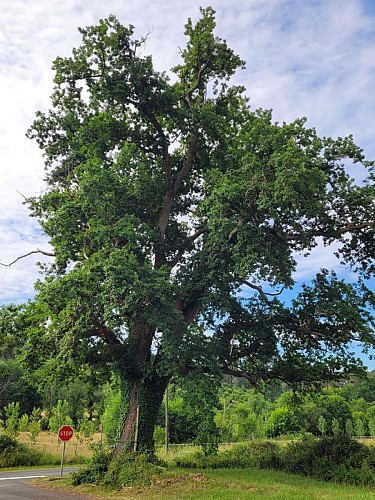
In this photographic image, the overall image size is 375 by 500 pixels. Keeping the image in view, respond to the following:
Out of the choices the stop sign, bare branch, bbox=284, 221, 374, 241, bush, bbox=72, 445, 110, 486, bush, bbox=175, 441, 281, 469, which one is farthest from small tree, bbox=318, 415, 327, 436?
bush, bbox=72, 445, 110, 486

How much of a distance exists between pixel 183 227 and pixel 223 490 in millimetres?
11008

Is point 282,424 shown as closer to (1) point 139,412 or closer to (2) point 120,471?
→ (1) point 139,412

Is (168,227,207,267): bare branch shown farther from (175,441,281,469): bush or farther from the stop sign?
(175,441,281,469): bush

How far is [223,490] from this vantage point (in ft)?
43.0

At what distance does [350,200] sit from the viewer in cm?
1706

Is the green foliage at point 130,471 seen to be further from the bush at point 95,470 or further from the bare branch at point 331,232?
the bare branch at point 331,232

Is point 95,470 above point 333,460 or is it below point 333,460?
below

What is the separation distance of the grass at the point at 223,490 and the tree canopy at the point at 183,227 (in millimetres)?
2901

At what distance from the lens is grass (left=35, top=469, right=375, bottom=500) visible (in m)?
12.6

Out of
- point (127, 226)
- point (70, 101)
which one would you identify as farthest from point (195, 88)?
point (127, 226)

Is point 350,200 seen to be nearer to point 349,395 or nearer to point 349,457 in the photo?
point 349,457

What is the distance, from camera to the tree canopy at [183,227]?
15047 millimetres

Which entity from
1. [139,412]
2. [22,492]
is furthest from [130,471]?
[22,492]

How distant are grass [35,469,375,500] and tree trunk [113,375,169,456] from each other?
2043 millimetres
